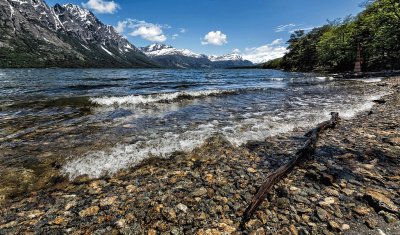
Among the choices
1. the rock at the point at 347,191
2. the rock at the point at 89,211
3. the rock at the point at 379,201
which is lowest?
the rock at the point at 89,211

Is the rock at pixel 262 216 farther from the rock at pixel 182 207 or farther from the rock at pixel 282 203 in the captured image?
the rock at pixel 182 207

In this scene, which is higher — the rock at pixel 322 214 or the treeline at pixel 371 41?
the treeline at pixel 371 41

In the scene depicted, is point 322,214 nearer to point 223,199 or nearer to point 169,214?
point 223,199

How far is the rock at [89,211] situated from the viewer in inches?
195

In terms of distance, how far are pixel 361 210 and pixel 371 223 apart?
435 mm

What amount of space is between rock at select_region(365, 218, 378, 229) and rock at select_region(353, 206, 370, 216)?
0.65 feet

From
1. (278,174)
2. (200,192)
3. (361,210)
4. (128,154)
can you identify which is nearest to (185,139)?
(128,154)

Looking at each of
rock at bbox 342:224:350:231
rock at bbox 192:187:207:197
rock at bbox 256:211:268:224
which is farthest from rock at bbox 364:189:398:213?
rock at bbox 192:187:207:197

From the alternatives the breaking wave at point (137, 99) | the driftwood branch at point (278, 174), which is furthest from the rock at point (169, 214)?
the breaking wave at point (137, 99)

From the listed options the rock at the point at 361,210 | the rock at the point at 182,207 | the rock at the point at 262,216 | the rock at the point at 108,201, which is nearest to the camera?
the rock at the point at 262,216

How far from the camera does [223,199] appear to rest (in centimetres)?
539

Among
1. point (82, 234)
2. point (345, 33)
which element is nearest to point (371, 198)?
point (82, 234)

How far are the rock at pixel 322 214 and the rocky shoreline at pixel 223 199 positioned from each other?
0.02 m

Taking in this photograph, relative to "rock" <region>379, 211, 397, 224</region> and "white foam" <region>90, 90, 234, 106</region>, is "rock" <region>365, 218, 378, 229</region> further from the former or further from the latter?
"white foam" <region>90, 90, 234, 106</region>
